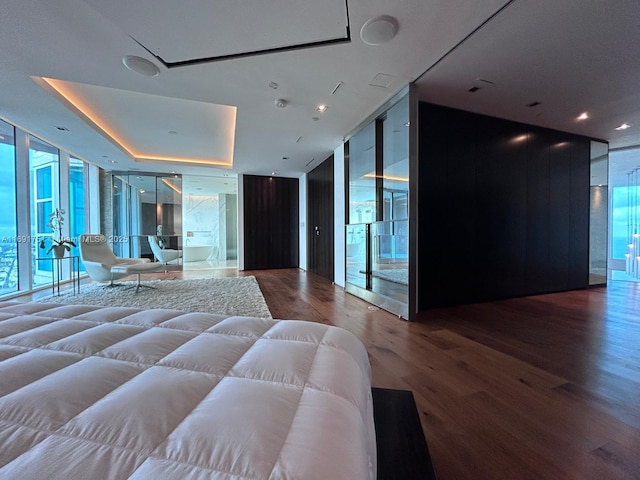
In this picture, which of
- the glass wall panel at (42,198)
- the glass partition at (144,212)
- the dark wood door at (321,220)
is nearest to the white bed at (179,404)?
the dark wood door at (321,220)

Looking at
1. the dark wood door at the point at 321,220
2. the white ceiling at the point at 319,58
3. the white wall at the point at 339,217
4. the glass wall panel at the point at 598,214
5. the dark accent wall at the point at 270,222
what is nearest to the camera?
the white ceiling at the point at 319,58

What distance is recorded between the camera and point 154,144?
18.1 feet

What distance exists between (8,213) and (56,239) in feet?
2.81

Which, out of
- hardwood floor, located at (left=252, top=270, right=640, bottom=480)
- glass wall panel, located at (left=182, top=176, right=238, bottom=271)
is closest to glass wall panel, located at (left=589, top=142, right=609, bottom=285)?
hardwood floor, located at (left=252, top=270, right=640, bottom=480)

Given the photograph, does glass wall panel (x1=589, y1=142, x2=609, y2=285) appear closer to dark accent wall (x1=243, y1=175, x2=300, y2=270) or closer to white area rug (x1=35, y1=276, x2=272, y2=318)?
white area rug (x1=35, y1=276, x2=272, y2=318)

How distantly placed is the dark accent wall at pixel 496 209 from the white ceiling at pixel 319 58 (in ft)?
1.09

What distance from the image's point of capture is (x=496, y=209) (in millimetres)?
3783

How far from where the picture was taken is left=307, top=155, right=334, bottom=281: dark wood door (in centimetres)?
555

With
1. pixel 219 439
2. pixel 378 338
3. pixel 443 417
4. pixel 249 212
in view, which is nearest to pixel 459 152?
pixel 378 338

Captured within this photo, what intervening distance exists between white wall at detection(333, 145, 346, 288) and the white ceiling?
3.06 ft

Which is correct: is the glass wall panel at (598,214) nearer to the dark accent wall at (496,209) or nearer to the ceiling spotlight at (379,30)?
the dark accent wall at (496,209)

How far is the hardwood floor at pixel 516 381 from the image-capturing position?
1166 mm

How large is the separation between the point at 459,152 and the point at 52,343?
4.20 m

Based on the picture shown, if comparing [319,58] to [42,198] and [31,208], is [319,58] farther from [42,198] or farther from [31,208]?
[42,198]
